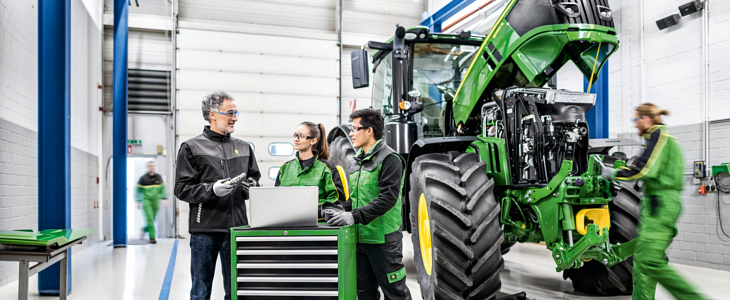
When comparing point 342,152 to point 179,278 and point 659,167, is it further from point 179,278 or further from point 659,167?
point 659,167

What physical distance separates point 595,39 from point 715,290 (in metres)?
2.78

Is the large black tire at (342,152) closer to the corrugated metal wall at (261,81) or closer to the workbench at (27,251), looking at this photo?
the workbench at (27,251)

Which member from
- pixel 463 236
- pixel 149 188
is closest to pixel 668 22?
pixel 463 236

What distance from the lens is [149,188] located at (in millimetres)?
9406

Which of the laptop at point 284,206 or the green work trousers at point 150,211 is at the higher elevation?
the laptop at point 284,206

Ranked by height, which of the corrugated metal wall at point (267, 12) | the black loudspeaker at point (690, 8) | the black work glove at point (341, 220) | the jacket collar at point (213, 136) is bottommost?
the black work glove at point (341, 220)

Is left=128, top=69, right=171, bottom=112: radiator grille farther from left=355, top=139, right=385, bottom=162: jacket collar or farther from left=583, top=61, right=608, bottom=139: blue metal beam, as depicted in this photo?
left=355, top=139, right=385, bottom=162: jacket collar

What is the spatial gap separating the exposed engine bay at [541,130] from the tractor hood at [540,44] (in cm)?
20

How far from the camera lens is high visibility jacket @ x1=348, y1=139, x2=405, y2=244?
2629mm

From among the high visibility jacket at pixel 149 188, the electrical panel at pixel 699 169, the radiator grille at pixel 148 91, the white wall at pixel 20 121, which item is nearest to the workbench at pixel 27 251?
the white wall at pixel 20 121

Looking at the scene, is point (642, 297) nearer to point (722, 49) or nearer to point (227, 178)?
point (227, 178)

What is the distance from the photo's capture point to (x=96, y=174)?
32.2ft

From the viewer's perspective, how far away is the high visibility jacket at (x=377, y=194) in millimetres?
2629

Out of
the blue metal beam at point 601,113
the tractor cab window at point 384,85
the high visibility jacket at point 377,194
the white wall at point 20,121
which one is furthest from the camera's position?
the blue metal beam at point 601,113
